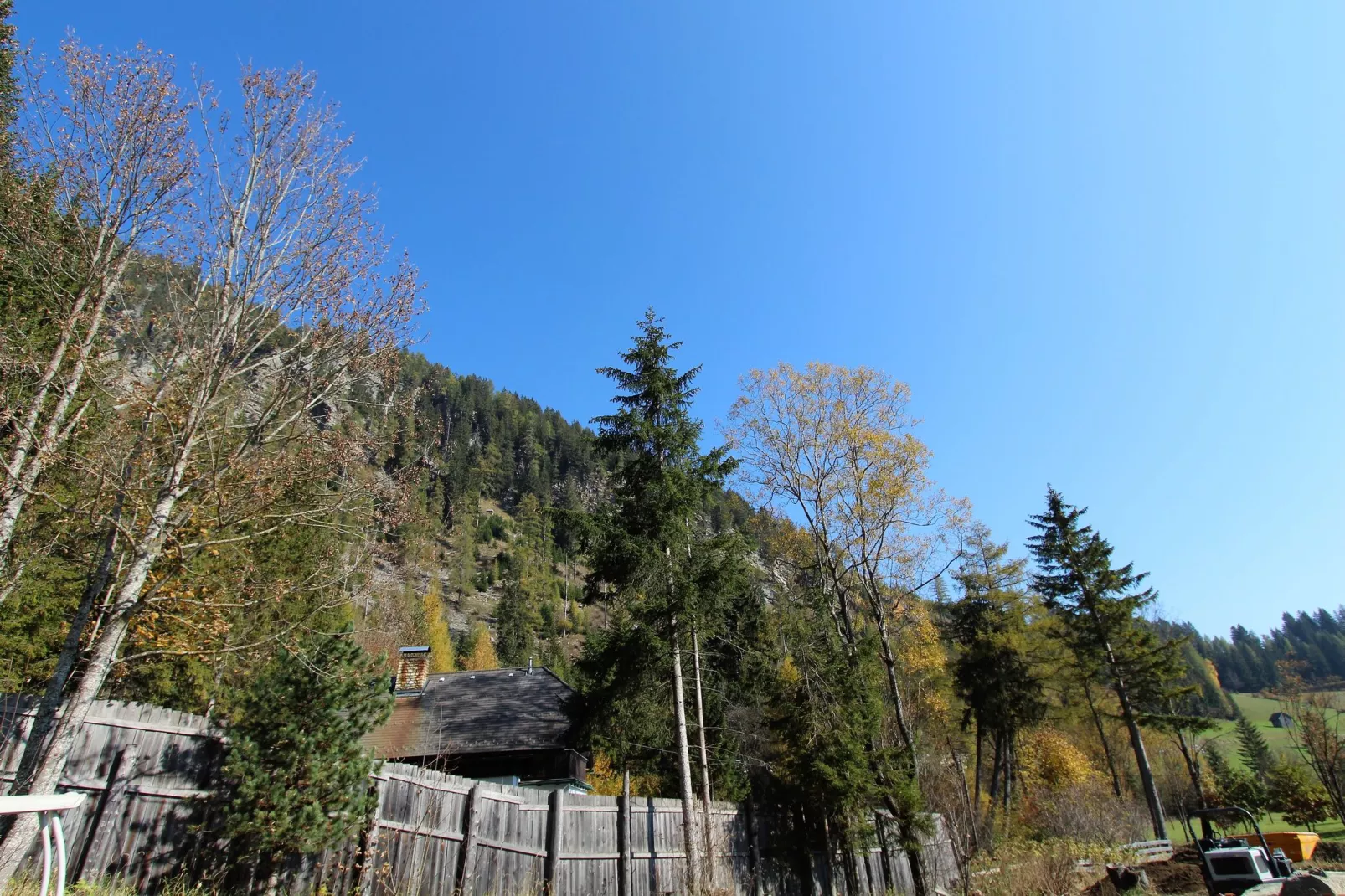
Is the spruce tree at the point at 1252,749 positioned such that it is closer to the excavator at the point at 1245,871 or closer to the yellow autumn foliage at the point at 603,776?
the yellow autumn foliage at the point at 603,776

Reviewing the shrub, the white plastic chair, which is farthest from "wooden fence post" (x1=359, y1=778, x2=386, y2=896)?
the shrub

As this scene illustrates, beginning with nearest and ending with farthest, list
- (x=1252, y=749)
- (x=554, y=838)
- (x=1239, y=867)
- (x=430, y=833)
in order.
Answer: (x=430, y=833) → (x=554, y=838) → (x=1239, y=867) → (x=1252, y=749)

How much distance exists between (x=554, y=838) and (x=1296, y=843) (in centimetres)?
2166

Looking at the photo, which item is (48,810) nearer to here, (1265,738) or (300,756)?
(300,756)

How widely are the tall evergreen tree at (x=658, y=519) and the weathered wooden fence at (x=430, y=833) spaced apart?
1.26 metres

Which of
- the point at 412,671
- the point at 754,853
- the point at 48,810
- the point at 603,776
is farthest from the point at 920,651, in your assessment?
the point at 48,810

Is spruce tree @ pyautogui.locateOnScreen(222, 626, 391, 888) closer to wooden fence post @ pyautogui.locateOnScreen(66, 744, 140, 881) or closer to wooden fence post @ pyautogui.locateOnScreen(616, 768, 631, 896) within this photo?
wooden fence post @ pyautogui.locateOnScreen(66, 744, 140, 881)

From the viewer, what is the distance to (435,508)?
85500mm

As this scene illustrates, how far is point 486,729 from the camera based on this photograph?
19875 mm

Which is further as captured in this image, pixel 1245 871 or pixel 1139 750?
pixel 1139 750

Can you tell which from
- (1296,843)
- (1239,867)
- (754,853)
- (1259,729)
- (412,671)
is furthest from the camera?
(1259,729)

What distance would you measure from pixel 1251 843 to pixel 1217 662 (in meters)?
141

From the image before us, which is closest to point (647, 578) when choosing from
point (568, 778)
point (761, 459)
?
point (761, 459)

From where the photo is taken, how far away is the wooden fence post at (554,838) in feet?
35.2
